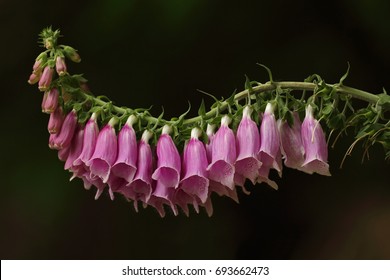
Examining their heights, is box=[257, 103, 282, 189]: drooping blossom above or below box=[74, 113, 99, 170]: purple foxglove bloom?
Result: below

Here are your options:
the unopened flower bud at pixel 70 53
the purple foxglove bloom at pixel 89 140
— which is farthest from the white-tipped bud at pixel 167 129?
the unopened flower bud at pixel 70 53

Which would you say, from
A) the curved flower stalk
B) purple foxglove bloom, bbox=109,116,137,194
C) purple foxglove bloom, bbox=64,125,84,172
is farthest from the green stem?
purple foxglove bloom, bbox=64,125,84,172

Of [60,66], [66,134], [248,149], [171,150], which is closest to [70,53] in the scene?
[60,66]

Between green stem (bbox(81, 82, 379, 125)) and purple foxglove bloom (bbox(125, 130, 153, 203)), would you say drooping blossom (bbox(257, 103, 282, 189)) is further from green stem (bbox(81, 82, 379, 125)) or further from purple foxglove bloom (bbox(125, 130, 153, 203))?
purple foxglove bloom (bbox(125, 130, 153, 203))

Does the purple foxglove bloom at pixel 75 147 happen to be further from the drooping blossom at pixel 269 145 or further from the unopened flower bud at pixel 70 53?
the drooping blossom at pixel 269 145

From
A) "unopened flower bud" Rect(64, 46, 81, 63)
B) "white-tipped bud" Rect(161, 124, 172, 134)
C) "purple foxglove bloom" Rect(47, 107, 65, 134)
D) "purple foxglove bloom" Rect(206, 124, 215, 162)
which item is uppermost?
"unopened flower bud" Rect(64, 46, 81, 63)

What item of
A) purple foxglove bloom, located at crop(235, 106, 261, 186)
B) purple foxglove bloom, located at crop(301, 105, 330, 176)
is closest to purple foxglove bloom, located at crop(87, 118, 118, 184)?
purple foxglove bloom, located at crop(235, 106, 261, 186)

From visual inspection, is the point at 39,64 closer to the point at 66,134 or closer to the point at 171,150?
the point at 66,134

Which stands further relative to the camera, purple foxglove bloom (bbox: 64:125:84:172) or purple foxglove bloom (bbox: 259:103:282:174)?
purple foxglove bloom (bbox: 64:125:84:172)
